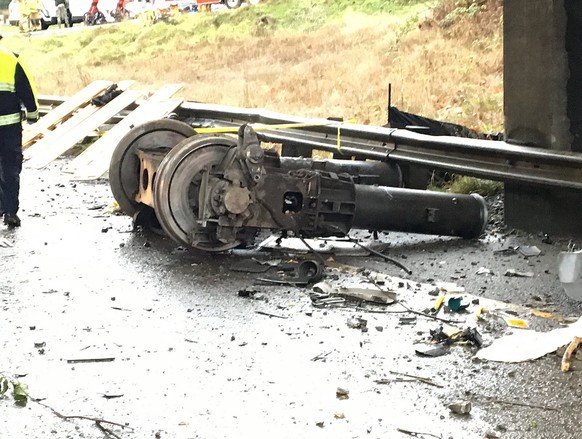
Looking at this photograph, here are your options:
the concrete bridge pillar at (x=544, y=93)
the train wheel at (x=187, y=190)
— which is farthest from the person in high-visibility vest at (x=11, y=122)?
the concrete bridge pillar at (x=544, y=93)

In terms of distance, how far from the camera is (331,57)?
11.6 m

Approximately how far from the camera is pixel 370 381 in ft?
14.3

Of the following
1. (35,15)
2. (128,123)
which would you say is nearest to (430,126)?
(128,123)

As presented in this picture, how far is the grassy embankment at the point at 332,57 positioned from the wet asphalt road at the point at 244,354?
11.0 ft

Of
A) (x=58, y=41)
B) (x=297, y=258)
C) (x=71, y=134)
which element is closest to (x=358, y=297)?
(x=297, y=258)

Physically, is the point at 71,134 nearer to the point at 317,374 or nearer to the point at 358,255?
the point at 358,255

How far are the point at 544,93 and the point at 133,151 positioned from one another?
357cm

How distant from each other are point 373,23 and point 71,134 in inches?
178

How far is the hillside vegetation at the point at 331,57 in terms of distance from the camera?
10023 millimetres

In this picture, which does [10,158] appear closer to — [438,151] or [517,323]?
[438,151]

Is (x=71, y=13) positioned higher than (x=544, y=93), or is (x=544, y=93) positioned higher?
(x=71, y=13)

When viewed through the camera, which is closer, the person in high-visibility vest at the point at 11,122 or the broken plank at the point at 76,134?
the person in high-visibility vest at the point at 11,122

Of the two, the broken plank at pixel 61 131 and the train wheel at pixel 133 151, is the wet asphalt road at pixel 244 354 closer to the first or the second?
the train wheel at pixel 133 151

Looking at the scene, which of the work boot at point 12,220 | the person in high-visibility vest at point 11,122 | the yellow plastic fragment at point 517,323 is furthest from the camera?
the person in high-visibility vest at point 11,122
